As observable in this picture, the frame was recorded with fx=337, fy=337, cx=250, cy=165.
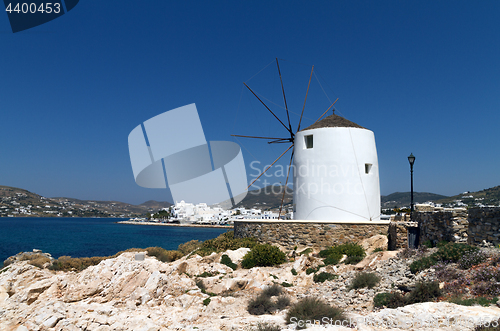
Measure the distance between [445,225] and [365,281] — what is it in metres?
3.36

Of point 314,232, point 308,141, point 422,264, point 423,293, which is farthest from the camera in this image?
point 308,141

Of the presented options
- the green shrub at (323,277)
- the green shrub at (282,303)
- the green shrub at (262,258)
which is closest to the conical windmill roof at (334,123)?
the green shrub at (262,258)

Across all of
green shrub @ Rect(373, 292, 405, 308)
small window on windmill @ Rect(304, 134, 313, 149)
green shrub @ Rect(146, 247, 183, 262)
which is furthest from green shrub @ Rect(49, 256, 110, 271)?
green shrub @ Rect(373, 292, 405, 308)

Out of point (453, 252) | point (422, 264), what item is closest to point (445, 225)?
point (453, 252)

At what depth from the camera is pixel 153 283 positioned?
28.2ft

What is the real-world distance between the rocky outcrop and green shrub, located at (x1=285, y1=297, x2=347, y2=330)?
233mm

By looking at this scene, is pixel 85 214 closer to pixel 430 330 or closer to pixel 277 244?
pixel 277 244

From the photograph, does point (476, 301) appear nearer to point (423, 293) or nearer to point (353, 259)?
point (423, 293)

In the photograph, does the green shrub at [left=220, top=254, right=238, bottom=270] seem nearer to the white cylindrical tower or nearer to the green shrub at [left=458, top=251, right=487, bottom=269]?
the white cylindrical tower

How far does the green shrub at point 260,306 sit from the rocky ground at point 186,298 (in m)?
0.19

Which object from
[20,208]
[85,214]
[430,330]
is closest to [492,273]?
[430,330]

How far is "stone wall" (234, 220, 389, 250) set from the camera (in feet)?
47.2

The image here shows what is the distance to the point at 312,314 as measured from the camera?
19.9 feet

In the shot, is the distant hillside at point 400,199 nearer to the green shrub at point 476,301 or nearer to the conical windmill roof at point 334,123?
the conical windmill roof at point 334,123
